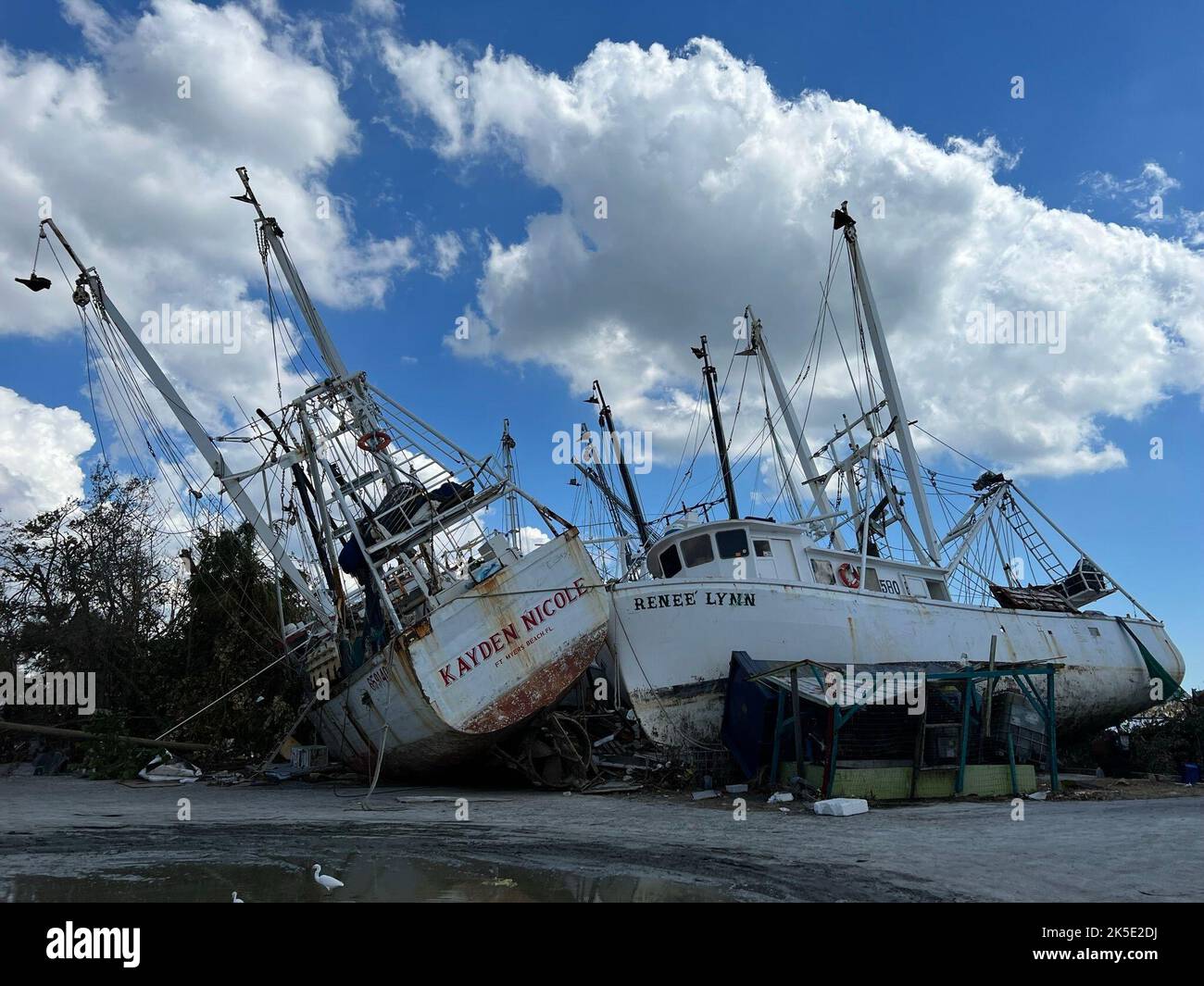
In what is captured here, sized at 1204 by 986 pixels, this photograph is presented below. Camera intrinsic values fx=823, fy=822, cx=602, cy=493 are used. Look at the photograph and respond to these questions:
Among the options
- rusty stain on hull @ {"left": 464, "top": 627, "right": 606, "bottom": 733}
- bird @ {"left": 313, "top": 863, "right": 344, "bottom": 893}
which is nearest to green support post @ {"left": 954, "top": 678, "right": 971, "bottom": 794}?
rusty stain on hull @ {"left": 464, "top": 627, "right": 606, "bottom": 733}

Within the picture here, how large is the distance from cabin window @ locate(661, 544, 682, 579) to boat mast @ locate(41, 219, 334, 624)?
906cm

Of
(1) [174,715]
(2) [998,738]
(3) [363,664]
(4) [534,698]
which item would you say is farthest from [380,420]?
(2) [998,738]

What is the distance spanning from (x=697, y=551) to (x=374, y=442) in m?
8.89

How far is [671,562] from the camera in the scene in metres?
22.7

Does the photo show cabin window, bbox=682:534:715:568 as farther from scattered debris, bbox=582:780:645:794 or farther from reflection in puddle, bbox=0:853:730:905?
reflection in puddle, bbox=0:853:730:905

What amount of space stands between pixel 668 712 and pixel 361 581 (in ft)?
25.4

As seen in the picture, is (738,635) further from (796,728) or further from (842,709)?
(842,709)

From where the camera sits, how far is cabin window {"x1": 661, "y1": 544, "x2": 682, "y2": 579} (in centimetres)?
2250

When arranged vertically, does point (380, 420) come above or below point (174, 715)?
above

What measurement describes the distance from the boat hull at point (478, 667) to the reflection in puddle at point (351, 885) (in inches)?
318

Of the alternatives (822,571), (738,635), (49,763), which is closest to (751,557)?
(738,635)
